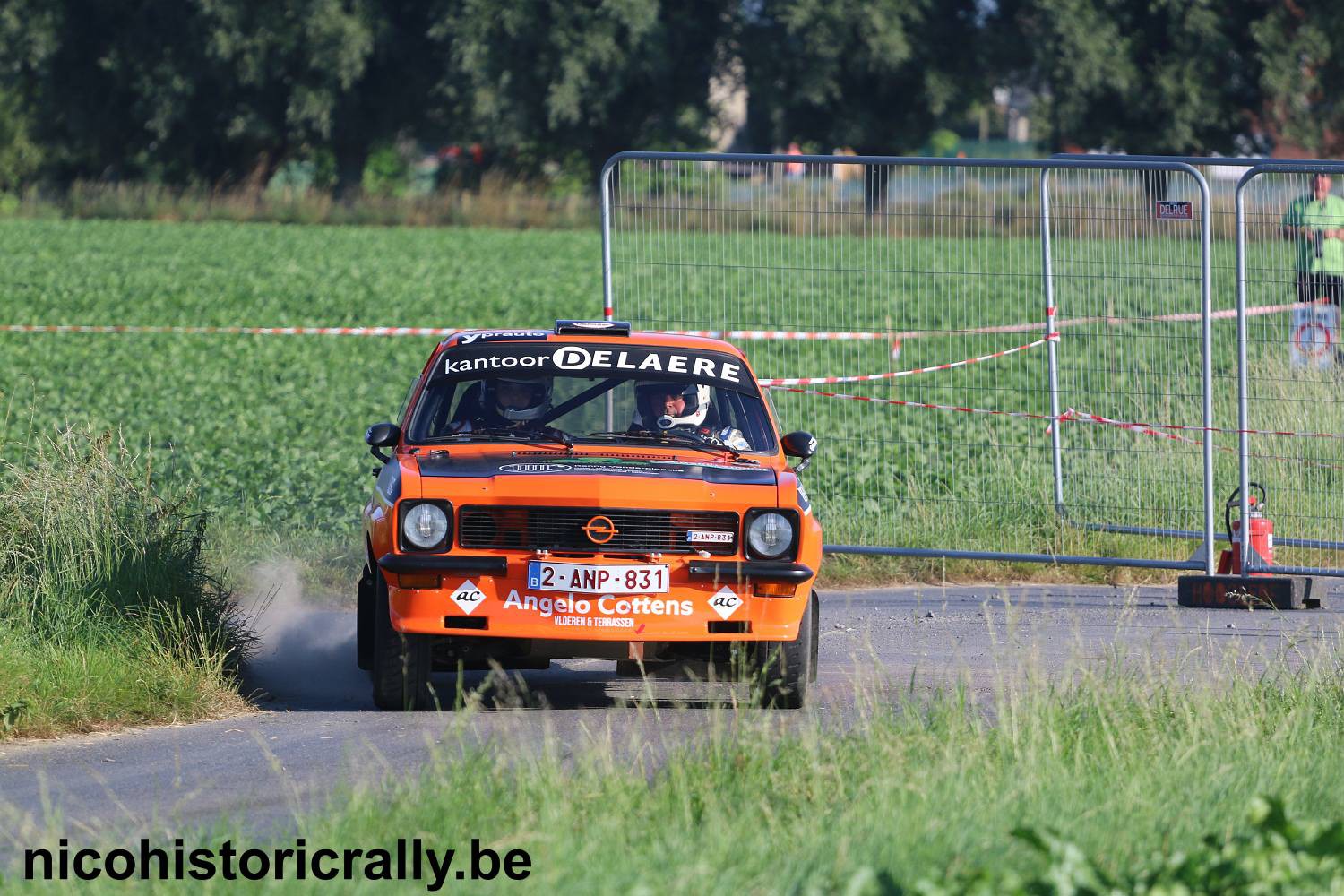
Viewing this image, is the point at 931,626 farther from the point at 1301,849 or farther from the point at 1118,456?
the point at 1301,849

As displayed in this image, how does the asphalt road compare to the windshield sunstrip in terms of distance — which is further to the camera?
the windshield sunstrip

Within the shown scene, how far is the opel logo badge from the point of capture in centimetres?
770

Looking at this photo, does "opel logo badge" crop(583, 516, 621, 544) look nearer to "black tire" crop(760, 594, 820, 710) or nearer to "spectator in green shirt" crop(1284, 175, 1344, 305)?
"black tire" crop(760, 594, 820, 710)

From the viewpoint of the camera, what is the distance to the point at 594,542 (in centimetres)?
771

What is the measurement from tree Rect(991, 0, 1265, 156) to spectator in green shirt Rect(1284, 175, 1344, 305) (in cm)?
5313

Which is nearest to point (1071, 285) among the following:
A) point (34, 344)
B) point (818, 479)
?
point (818, 479)

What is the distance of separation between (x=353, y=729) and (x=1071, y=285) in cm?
673

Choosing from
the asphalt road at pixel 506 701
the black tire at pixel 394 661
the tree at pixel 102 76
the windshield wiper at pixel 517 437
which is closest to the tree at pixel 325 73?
the tree at pixel 102 76

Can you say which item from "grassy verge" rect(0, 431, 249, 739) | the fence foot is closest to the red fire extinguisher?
the fence foot

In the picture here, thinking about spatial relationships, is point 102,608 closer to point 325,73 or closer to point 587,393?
point 587,393

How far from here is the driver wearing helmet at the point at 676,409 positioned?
9.04 m

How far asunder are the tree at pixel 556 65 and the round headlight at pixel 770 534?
55.5 meters

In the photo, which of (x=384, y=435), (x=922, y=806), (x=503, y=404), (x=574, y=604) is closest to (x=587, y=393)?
(x=503, y=404)

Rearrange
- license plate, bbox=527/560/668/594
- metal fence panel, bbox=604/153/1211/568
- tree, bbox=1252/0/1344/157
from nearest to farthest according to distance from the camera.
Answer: license plate, bbox=527/560/668/594, metal fence panel, bbox=604/153/1211/568, tree, bbox=1252/0/1344/157
